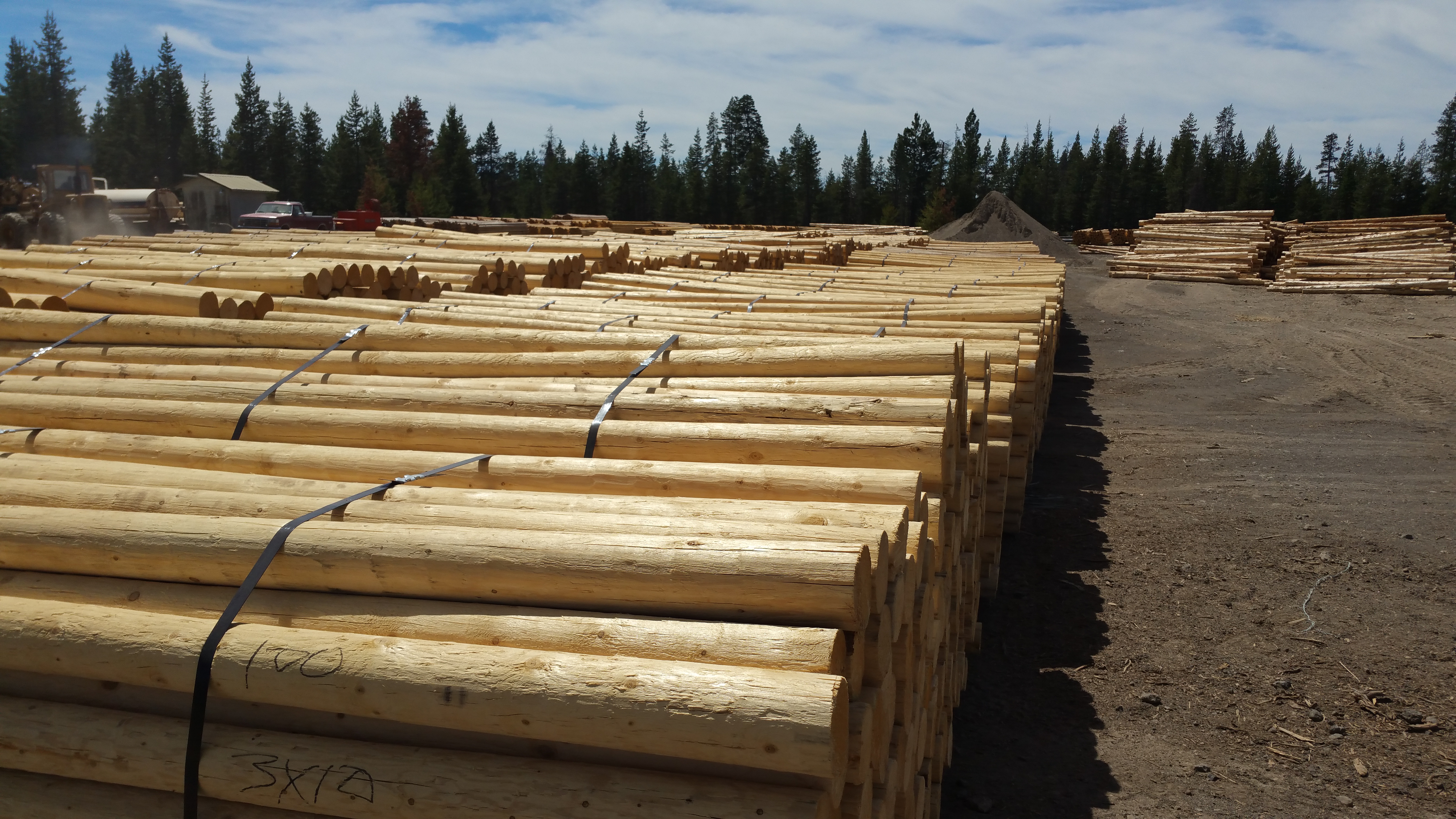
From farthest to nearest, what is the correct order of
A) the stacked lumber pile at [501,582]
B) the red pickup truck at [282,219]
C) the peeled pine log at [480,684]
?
the red pickup truck at [282,219] < the stacked lumber pile at [501,582] < the peeled pine log at [480,684]

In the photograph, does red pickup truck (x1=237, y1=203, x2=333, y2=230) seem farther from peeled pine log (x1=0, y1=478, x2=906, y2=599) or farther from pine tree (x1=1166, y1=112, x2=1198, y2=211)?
pine tree (x1=1166, y1=112, x2=1198, y2=211)

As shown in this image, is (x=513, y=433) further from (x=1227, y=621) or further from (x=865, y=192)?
(x=865, y=192)

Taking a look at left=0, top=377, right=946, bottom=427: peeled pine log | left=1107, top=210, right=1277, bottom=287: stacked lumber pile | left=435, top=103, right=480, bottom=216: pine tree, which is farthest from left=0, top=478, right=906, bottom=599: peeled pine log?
left=435, top=103, right=480, bottom=216: pine tree

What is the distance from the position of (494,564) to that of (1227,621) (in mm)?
5840

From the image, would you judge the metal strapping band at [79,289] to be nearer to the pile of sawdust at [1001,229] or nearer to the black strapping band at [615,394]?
the black strapping band at [615,394]

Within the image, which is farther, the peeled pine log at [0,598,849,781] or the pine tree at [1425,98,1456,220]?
the pine tree at [1425,98,1456,220]

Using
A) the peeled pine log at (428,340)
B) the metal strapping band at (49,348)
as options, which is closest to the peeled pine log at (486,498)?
the peeled pine log at (428,340)

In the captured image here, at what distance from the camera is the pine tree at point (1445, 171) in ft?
193

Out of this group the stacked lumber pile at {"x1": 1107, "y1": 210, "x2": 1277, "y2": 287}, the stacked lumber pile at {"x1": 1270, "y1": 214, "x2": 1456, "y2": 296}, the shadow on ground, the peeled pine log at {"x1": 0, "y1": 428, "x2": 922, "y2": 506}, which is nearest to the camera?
the peeled pine log at {"x1": 0, "y1": 428, "x2": 922, "y2": 506}

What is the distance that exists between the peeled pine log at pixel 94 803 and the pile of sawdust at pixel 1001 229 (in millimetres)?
41685

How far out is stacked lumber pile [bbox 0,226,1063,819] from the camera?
252cm

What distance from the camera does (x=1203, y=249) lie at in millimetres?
31734

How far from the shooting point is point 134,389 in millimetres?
5312

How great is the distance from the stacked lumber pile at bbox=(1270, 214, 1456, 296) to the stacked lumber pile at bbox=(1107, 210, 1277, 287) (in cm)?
95
